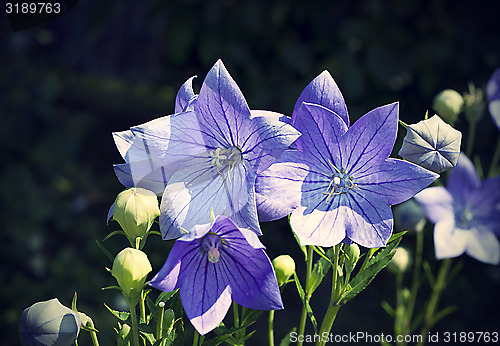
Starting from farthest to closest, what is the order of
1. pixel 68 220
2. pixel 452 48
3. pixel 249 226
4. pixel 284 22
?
pixel 68 220 → pixel 284 22 → pixel 452 48 → pixel 249 226

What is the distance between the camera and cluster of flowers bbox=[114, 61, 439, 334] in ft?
1.41

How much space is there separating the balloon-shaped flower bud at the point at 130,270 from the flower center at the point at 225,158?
0.11m

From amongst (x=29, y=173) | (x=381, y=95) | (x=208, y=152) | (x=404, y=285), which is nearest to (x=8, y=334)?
(x=29, y=173)

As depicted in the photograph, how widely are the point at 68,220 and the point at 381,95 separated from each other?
152cm

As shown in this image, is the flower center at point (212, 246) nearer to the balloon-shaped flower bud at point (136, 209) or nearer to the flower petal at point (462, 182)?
the balloon-shaped flower bud at point (136, 209)

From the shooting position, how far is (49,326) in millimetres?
475

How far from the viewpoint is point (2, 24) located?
2936mm

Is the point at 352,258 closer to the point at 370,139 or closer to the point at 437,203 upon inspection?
the point at 370,139

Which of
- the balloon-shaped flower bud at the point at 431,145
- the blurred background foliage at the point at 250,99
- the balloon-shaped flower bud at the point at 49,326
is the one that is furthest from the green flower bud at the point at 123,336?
the blurred background foliage at the point at 250,99

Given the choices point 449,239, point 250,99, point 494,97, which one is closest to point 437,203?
point 449,239

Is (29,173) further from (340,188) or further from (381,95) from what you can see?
(340,188)

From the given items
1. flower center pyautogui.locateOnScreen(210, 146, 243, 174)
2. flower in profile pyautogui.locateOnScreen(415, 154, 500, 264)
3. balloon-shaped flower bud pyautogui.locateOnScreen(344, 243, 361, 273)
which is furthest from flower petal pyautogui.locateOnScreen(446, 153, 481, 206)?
flower center pyautogui.locateOnScreen(210, 146, 243, 174)

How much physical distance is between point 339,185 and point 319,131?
0.20 ft

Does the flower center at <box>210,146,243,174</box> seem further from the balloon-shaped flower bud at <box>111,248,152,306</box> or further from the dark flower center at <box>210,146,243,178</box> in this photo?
the balloon-shaped flower bud at <box>111,248,152,306</box>
